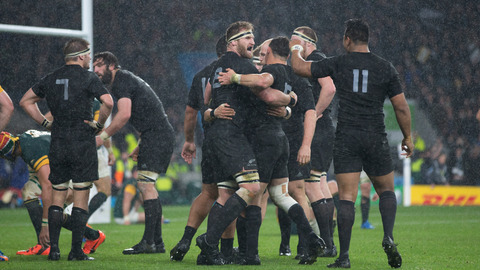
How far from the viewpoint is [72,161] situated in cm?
618

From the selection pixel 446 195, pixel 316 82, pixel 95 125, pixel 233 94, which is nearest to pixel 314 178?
pixel 316 82

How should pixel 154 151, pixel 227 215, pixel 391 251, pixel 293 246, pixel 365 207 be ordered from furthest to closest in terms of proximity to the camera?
pixel 365 207
pixel 293 246
pixel 154 151
pixel 227 215
pixel 391 251

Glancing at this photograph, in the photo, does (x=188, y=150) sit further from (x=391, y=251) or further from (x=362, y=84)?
(x=391, y=251)

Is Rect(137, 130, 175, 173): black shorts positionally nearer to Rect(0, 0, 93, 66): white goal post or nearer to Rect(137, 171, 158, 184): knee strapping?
Rect(137, 171, 158, 184): knee strapping

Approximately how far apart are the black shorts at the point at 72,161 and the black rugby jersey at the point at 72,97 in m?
0.08

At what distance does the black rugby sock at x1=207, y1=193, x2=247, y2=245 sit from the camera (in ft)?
18.0

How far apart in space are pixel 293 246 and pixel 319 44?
1650 centimetres

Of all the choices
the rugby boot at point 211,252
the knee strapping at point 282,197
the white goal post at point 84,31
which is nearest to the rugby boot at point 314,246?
the knee strapping at point 282,197

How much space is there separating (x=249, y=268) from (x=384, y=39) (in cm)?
2032

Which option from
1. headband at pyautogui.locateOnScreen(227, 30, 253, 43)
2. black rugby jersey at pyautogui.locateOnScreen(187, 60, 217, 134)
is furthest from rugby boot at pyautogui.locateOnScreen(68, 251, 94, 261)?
headband at pyautogui.locateOnScreen(227, 30, 253, 43)

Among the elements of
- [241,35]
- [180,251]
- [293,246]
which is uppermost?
[241,35]

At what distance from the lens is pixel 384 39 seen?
2469 cm

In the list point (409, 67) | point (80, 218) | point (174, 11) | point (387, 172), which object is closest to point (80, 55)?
point (80, 218)

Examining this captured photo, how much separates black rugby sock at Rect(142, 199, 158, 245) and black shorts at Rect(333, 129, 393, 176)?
2186mm
